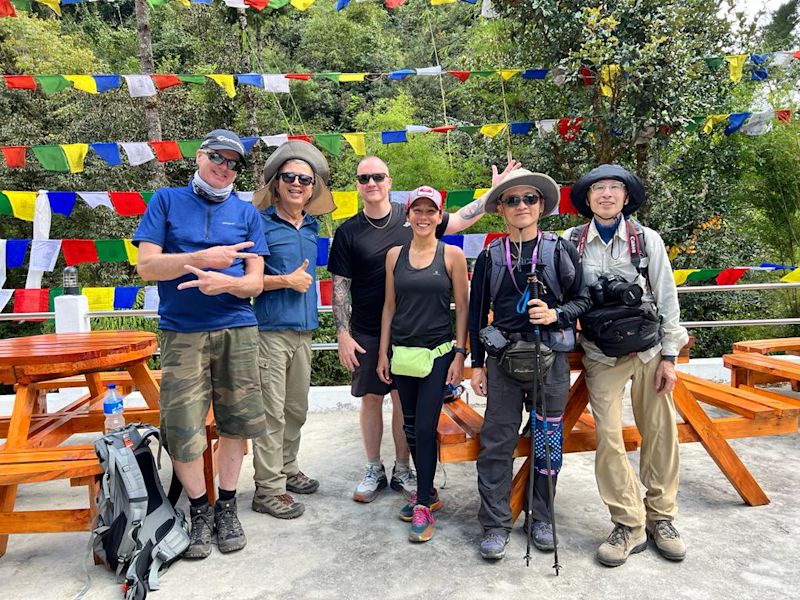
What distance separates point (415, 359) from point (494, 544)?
0.89 metres

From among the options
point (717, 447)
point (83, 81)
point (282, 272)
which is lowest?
point (717, 447)

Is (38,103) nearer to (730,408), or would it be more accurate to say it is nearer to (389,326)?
(389,326)

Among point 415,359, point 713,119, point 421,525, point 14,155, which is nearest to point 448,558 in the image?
point 421,525

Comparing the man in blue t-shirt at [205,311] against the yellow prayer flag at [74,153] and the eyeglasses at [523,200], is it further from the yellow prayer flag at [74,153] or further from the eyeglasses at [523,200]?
the yellow prayer flag at [74,153]

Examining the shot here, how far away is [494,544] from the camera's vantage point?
99.7 inches

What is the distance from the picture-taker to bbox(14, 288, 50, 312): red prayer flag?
17.9ft

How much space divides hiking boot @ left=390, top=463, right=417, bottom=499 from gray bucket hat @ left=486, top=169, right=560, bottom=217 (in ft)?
5.23

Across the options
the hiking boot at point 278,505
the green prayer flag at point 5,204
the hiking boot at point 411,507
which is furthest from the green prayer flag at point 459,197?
the green prayer flag at point 5,204

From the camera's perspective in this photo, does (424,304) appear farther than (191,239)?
Yes

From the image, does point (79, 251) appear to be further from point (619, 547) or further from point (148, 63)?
point (148, 63)

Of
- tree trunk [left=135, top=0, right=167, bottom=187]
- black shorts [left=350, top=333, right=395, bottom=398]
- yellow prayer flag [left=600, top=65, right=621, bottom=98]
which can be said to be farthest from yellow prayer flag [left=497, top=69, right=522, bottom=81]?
tree trunk [left=135, top=0, right=167, bottom=187]

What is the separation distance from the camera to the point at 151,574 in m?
2.39

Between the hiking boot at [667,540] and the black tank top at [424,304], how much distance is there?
129cm

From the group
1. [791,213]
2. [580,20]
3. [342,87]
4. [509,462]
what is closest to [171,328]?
[509,462]
